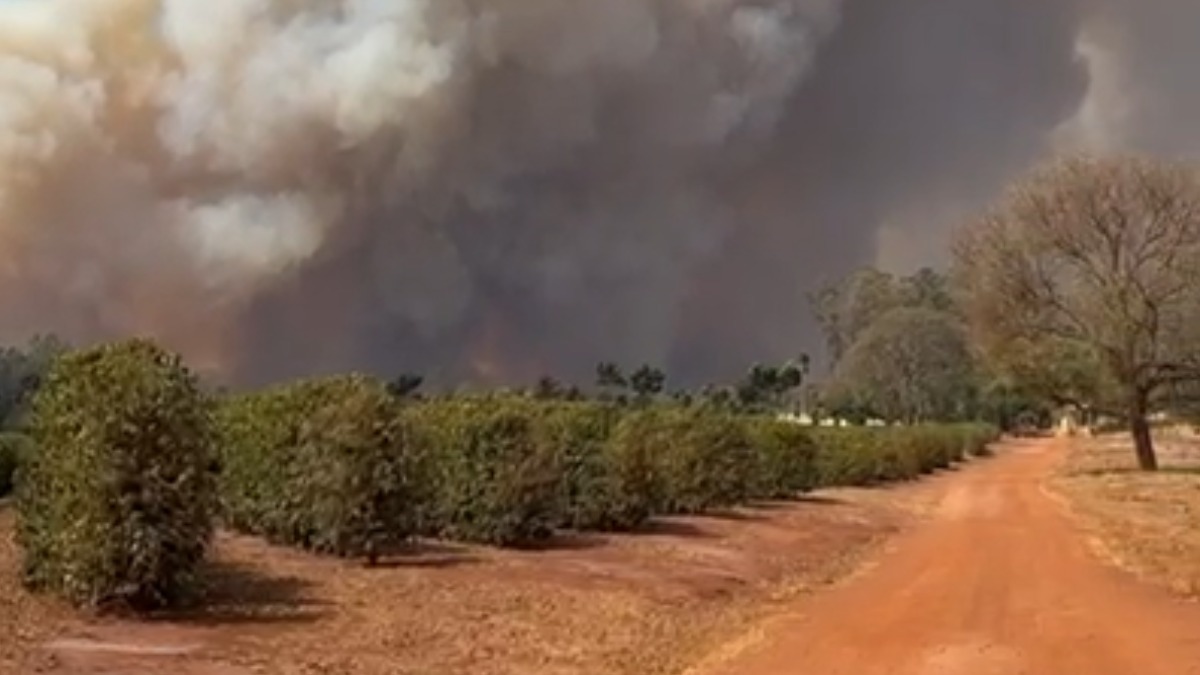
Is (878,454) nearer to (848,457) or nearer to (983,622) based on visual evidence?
(848,457)

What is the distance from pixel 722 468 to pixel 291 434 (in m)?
17.4

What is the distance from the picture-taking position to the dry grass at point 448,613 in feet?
41.4

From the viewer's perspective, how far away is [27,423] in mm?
15367

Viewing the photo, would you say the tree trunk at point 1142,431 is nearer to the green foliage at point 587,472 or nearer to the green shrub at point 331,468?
the green foliage at point 587,472

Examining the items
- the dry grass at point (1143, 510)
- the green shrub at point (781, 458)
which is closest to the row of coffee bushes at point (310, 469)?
the green shrub at point (781, 458)

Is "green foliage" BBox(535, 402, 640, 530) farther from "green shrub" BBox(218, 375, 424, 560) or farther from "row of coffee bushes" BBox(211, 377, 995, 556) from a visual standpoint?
"green shrub" BBox(218, 375, 424, 560)

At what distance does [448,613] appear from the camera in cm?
1569

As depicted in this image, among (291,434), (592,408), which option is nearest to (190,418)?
(291,434)

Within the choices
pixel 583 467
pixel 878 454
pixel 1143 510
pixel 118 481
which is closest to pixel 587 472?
pixel 583 467

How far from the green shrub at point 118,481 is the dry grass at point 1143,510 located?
1278 centimetres

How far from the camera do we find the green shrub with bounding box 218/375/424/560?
19156mm

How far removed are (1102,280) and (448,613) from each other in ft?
163

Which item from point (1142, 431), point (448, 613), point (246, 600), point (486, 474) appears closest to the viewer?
point (246, 600)

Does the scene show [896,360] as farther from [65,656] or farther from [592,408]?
[65,656]
